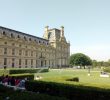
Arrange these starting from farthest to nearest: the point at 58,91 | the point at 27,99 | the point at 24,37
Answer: the point at 24,37 < the point at 58,91 < the point at 27,99

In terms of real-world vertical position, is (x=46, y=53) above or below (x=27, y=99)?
above

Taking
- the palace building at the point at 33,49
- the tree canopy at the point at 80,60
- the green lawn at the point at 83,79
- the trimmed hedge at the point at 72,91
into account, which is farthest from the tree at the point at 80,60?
the trimmed hedge at the point at 72,91

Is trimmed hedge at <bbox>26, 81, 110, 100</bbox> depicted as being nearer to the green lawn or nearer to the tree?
the green lawn

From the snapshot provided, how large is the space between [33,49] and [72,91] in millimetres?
63606

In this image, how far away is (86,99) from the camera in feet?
50.1

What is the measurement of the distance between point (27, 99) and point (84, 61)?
91372mm

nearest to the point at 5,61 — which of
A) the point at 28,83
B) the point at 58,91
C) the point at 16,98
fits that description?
the point at 28,83

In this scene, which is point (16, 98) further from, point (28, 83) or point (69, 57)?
point (69, 57)

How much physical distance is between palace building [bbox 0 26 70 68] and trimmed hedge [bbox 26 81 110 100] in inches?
1807

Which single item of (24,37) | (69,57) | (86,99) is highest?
(24,37)

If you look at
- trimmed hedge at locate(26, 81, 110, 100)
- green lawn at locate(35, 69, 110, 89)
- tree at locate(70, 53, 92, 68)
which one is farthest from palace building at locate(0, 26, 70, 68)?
trimmed hedge at locate(26, 81, 110, 100)

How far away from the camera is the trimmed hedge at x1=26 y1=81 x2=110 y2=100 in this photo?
569 inches

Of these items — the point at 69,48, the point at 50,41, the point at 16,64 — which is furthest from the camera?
the point at 69,48

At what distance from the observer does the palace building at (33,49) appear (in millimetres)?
65100
